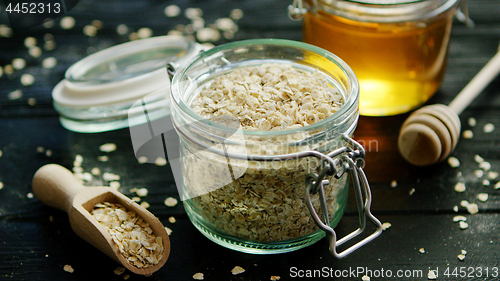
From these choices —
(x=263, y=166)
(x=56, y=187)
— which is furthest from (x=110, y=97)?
(x=263, y=166)

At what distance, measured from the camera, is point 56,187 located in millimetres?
770

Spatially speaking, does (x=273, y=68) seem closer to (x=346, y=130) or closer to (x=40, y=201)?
(x=346, y=130)

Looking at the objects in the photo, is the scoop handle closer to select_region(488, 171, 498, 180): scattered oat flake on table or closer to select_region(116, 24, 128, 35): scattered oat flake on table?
select_region(116, 24, 128, 35): scattered oat flake on table

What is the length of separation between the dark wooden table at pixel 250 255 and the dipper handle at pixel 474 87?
2.5 inches

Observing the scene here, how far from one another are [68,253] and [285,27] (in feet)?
2.76

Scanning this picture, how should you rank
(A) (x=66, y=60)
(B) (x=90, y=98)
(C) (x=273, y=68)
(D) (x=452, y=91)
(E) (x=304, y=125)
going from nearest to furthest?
(E) (x=304, y=125)
(C) (x=273, y=68)
(B) (x=90, y=98)
(D) (x=452, y=91)
(A) (x=66, y=60)

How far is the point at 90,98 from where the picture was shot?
91 centimetres

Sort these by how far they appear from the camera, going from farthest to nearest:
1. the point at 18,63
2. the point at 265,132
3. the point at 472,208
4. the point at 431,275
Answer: the point at 18,63 < the point at 472,208 < the point at 431,275 < the point at 265,132

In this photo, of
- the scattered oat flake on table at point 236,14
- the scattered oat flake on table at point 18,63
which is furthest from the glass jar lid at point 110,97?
the scattered oat flake on table at point 236,14

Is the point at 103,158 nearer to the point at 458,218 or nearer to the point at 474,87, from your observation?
the point at 458,218

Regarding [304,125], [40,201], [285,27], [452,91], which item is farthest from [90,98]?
[452,91]

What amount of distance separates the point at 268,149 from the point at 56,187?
1.28 feet

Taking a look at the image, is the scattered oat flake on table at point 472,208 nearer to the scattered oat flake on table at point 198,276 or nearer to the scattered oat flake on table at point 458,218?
the scattered oat flake on table at point 458,218

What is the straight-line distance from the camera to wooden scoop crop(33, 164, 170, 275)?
66cm
